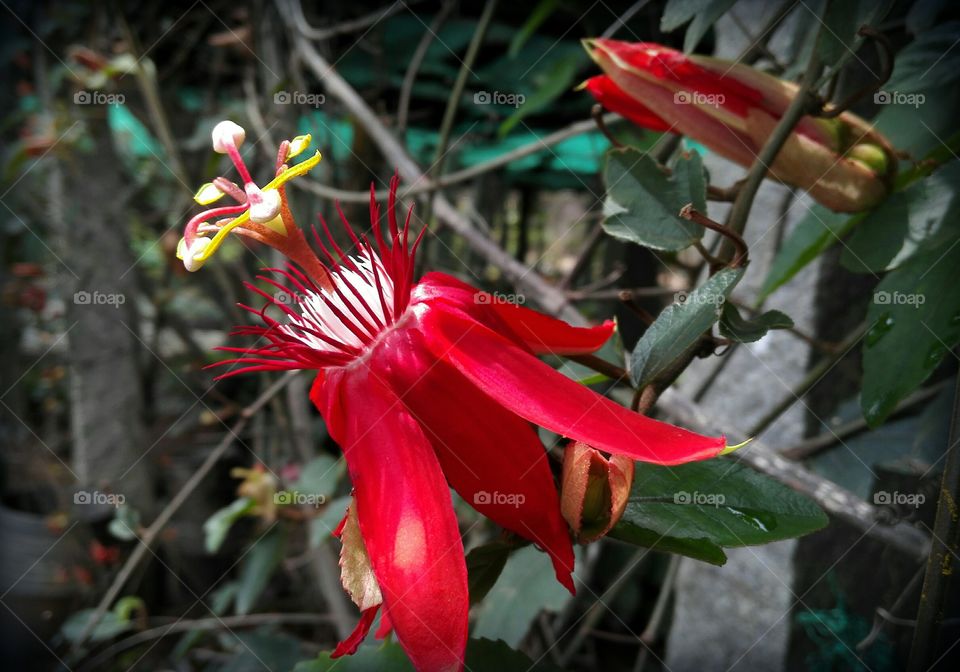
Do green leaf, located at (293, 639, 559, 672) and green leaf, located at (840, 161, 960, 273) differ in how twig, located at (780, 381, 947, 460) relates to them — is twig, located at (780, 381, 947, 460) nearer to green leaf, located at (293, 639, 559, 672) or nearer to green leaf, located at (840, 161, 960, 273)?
green leaf, located at (840, 161, 960, 273)

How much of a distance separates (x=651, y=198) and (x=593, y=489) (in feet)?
0.73

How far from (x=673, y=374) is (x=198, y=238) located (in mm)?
276

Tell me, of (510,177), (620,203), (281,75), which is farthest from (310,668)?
(510,177)

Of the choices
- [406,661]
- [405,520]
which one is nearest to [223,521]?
[406,661]

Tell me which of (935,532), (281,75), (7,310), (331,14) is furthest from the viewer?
(7,310)

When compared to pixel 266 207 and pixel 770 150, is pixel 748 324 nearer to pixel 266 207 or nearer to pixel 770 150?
pixel 770 150

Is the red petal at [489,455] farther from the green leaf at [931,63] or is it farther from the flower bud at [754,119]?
the green leaf at [931,63]

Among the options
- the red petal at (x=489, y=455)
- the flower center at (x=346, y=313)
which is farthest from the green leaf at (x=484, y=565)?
the flower center at (x=346, y=313)

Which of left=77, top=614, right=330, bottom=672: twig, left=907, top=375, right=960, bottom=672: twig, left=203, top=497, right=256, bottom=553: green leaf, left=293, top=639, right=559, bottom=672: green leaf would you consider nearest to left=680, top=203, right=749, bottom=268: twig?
left=907, top=375, right=960, bottom=672: twig

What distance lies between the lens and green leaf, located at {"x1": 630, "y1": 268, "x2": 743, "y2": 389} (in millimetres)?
365

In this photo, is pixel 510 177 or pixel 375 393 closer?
pixel 375 393

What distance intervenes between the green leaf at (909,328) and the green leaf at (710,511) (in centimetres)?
13

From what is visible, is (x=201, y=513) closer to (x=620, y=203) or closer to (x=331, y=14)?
(x=331, y=14)

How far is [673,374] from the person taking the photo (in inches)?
15.3
